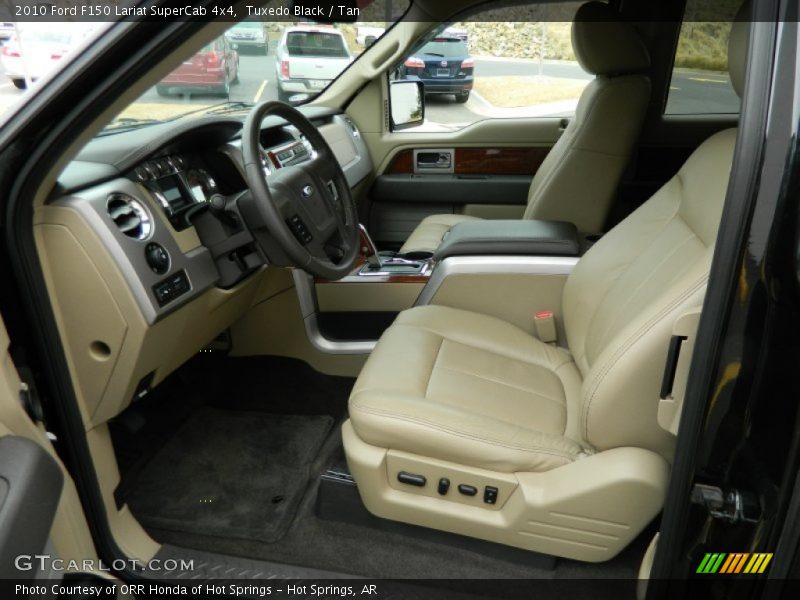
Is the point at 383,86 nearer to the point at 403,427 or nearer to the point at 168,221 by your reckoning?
the point at 168,221

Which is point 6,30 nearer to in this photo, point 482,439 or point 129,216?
point 129,216

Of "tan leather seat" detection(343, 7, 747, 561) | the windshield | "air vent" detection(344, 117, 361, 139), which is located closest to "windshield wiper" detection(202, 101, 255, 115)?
the windshield

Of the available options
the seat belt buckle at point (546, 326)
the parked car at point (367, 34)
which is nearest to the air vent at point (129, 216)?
the seat belt buckle at point (546, 326)

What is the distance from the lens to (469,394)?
4.47 feet

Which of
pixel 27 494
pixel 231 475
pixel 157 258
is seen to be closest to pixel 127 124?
pixel 157 258

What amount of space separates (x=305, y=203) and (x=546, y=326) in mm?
764

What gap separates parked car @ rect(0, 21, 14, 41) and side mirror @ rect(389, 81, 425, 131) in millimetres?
2105

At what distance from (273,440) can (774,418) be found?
4.64 feet

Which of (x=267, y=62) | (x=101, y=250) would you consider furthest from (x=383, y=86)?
(x=101, y=250)

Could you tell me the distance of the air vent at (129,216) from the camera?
4.12 ft

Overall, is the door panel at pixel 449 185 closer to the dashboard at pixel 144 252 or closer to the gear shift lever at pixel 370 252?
the gear shift lever at pixel 370 252

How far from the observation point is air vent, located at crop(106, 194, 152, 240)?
4.12 feet

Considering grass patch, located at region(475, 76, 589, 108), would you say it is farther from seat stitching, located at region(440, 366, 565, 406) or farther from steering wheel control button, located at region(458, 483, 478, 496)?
steering wheel control button, located at region(458, 483, 478, 496)

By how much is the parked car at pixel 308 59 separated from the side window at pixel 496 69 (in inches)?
12.3
